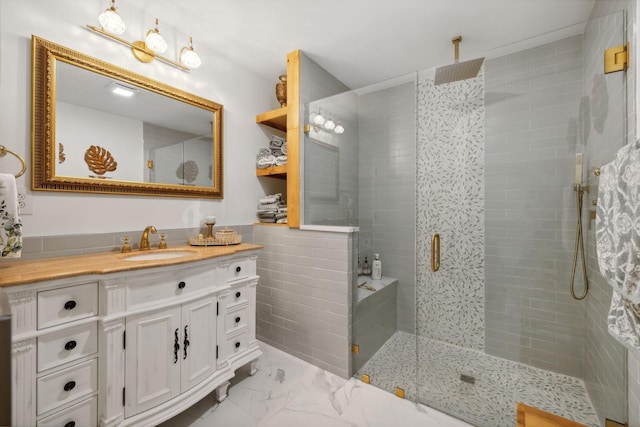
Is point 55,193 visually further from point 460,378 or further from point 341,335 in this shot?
point 460,378

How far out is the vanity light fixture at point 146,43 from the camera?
145 centimetres

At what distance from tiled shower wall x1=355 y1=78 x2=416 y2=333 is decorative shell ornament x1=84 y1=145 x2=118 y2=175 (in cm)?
171

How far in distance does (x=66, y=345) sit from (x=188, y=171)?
1231 mm

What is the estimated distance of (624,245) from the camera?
0.86m

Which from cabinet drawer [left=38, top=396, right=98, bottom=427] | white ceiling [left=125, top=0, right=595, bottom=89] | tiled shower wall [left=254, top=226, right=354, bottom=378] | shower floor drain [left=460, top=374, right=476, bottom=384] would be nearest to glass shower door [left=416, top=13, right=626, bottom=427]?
shower floor drain [left=460, top=374, right=476, bottom=384]

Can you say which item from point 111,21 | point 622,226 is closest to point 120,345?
point 111,21

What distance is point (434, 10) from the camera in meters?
1.67

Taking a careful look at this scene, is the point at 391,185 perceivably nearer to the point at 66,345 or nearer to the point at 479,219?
the point at 479,219

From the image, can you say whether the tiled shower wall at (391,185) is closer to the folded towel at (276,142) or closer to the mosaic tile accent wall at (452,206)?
the mosaic tile accent wall at (452,206)

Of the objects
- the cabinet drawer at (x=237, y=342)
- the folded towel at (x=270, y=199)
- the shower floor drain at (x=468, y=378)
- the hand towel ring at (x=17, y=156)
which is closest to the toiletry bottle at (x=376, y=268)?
the shower floor drain at (x=468, y=378)

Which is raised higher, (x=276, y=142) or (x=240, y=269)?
(x=276, y=142)

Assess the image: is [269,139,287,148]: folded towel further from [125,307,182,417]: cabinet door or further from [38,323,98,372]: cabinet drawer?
[38,323,98,372]: cabinet drawer

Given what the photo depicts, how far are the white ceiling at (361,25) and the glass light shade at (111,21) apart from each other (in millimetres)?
262

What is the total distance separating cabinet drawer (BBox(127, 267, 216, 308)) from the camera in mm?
1235
